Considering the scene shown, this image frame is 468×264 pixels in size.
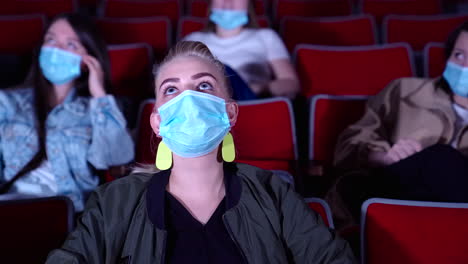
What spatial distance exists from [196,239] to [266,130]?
28.9 inches

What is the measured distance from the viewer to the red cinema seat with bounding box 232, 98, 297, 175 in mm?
1667

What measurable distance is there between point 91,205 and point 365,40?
2194 millimetres

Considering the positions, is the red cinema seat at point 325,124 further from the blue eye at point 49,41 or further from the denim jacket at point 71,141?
the blue eye at point 49,41

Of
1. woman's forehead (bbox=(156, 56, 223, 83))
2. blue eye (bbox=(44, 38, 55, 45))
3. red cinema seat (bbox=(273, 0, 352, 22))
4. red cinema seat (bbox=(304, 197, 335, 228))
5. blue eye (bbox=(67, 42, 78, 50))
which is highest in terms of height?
woman's forehead (bbox=(156, 56, 223, 83))

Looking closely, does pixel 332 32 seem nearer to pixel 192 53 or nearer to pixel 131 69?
pixel 131 69

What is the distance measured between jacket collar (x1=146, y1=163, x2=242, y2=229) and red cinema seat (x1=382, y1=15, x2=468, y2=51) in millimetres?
2091

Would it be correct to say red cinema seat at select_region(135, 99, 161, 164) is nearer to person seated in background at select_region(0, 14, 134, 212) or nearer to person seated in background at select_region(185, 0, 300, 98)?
person seated in background at select_region(0, 14, 134, 212)

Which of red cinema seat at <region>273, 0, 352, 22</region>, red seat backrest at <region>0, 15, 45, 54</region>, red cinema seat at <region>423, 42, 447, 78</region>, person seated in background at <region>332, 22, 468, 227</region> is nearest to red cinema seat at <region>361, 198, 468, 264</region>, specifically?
person seated in background at <region>332, 22, 468, 227</region>

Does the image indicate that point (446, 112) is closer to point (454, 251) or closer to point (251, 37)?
point (454, 251)

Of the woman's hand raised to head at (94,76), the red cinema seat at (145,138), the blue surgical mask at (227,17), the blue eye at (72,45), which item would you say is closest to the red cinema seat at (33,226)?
the red cinema seat at (145,138)

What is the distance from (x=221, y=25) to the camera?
2387 mm

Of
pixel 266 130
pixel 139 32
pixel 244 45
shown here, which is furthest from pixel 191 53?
pixel 139 32

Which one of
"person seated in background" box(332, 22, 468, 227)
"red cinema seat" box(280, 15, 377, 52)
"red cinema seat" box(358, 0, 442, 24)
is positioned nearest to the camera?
"person seated in background" box(332, 22, 468, 227)

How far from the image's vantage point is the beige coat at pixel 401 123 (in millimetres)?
1642
